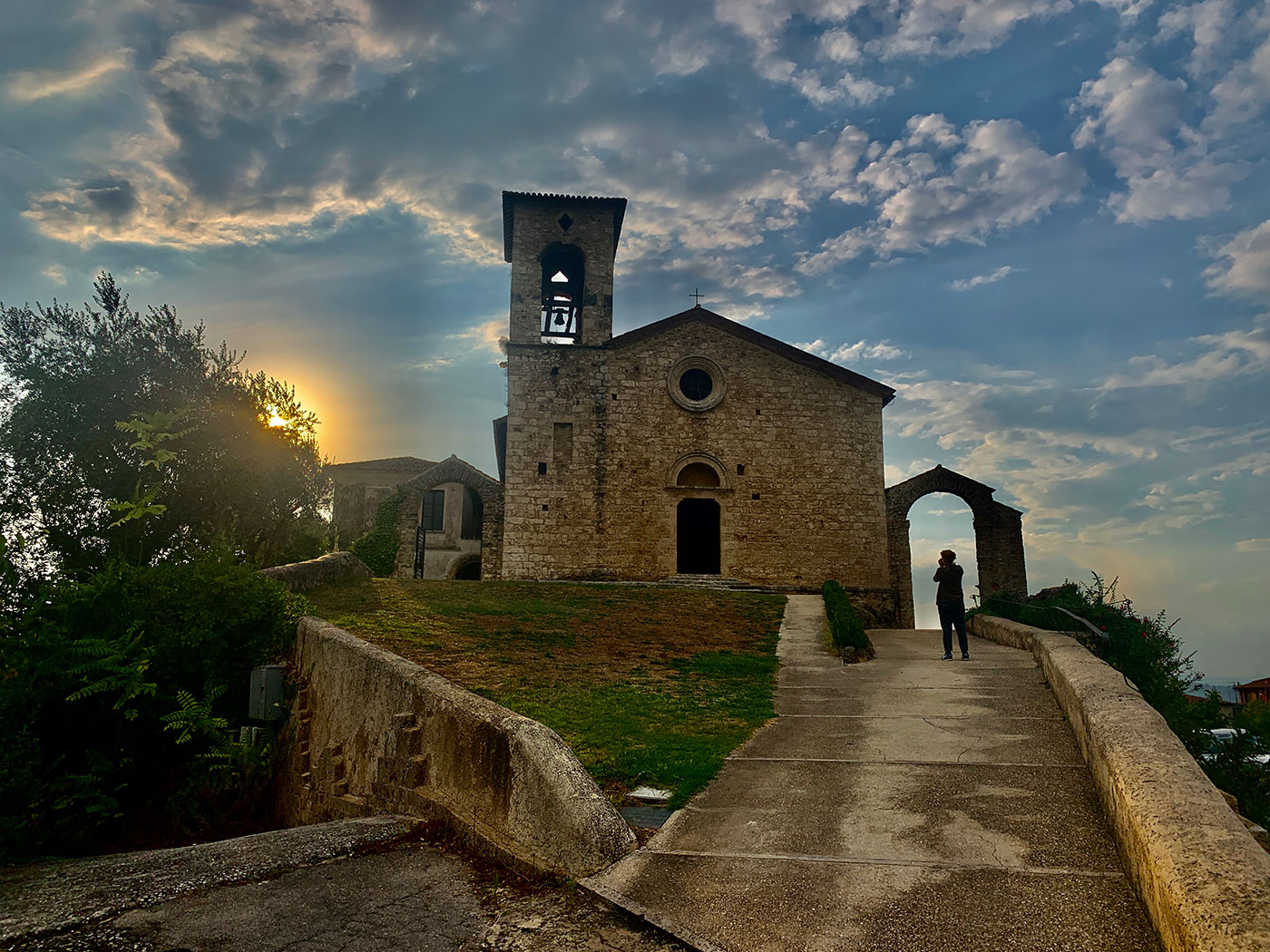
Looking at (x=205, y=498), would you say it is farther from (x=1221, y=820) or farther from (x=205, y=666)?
(x=1221, y=820)

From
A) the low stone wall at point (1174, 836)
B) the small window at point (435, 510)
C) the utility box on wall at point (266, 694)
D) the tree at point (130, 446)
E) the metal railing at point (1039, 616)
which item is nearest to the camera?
the low stone wall at point (1174, 836)

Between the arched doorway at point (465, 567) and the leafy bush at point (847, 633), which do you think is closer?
the leafy bush at point (847, 633)

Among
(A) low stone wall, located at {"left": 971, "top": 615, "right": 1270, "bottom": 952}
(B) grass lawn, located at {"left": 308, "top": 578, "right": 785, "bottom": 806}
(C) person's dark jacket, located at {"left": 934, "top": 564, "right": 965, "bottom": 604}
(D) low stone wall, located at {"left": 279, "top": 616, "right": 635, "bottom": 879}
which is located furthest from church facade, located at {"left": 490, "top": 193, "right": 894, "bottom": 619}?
(A) low stone wall, located at {"left": 971, "top": 615, "right": 1270, "bottom": 952}

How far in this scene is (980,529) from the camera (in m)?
24.2

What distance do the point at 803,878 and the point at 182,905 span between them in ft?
9.16

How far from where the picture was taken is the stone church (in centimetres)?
2236

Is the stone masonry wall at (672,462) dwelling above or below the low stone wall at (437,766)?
above

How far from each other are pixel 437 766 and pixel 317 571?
11311 millimetres

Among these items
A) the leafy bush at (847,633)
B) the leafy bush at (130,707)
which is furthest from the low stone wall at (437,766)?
the leafy bush at (847,633)

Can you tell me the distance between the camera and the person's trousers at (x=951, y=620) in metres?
10.5

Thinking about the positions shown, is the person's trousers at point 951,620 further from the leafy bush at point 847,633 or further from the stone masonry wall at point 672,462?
the stone masonry wall at point 672,462

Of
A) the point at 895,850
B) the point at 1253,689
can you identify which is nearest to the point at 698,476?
the point at 895,850

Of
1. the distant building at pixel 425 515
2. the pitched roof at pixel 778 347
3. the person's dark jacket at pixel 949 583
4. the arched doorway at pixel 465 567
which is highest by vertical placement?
the pitched roof at pixel 778 347

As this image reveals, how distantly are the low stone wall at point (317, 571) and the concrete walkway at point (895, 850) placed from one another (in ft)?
31.8
